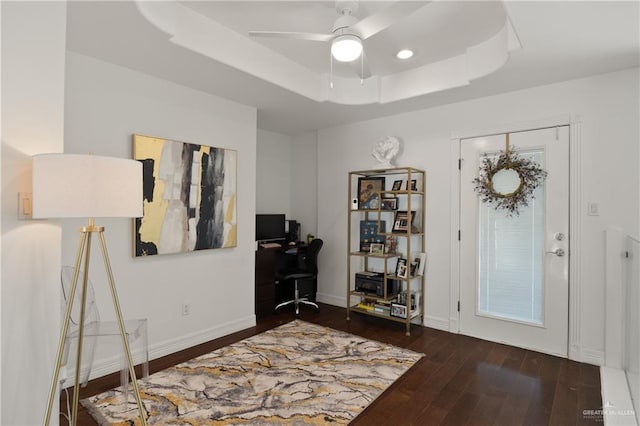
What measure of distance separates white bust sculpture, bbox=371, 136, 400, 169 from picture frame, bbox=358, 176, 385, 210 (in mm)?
193

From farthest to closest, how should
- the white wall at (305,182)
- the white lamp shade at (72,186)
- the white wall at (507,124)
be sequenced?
the white wall at (305,182)
the white wall at (507,124)
the white lamp shade at (72,186)

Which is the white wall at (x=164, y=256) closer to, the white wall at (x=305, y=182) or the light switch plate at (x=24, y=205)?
the light switch plate at (x=24, y=205)

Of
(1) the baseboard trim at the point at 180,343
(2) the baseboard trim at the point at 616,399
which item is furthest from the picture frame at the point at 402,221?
(2) the baseboard trim at the point at 616,399

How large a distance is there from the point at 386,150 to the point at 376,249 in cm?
121

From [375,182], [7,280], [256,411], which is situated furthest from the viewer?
[375,182]

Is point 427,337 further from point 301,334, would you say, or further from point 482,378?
point 301,334

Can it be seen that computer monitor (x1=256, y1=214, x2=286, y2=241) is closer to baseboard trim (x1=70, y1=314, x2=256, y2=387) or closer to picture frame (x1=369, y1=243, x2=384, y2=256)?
baseboard trim (x1=70, y1=314, x2=256, y2=387)

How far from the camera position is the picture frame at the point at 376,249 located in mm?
4160

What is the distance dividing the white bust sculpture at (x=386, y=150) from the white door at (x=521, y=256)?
760 mm

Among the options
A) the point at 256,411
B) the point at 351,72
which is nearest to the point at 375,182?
the point at 351,72

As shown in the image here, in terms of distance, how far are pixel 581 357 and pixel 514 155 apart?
194cm

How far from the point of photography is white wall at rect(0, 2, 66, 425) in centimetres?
160

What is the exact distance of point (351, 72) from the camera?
3709 millimetres

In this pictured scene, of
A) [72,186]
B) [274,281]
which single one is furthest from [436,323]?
[72,186]
